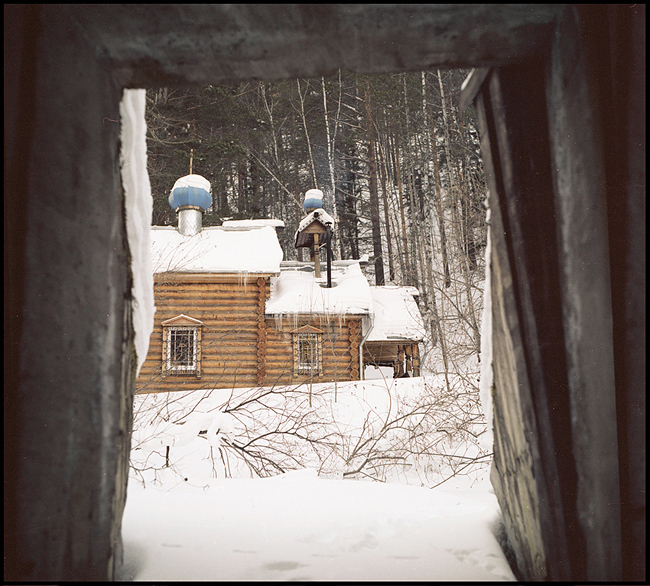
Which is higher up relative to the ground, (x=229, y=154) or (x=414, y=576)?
(x=229, y=154)

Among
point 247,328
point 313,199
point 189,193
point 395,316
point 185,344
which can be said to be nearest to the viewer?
point 185,344

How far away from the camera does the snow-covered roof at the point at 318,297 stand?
37.3ft

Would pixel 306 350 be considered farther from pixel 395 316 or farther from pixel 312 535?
pixel 312 535

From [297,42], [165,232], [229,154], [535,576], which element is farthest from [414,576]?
[229,154]

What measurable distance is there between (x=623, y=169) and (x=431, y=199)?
21865 mm

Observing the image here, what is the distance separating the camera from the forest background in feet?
51.9

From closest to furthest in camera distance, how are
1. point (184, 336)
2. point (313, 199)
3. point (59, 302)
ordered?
point (59, 302) → point (184, 336) → point (313, 199)

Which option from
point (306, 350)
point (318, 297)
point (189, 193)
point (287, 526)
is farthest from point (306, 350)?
point (287, 526)

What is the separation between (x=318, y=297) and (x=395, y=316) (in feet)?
8.41

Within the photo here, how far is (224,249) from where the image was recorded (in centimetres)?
1207

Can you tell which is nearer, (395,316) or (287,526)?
(287,526)

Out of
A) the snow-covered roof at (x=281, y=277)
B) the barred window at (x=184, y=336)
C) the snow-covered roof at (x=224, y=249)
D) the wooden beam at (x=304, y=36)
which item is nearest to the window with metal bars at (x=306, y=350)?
the snow-covered roof at (x=281, y=277)

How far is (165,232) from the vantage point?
1256 cm

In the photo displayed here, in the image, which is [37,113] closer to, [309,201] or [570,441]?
[570,441]
